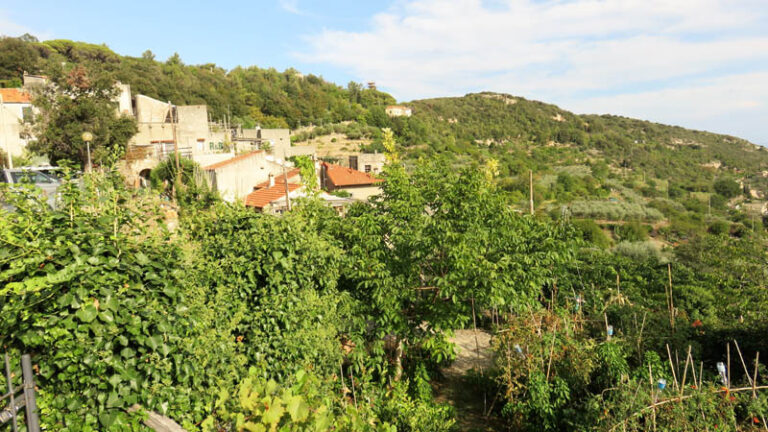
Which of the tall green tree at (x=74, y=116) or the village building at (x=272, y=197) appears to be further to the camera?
the tall green tree at (x=74, y=116)

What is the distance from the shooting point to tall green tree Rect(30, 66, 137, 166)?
1733cm

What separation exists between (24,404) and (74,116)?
66.6ft

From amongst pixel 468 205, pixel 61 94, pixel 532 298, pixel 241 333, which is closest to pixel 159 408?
pixel 241 333

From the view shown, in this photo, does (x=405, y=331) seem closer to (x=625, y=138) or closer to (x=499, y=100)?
(x=625, y=138)

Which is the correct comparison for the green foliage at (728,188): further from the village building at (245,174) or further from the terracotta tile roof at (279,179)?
the village building at (245,174)

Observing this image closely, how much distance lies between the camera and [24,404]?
213 cm

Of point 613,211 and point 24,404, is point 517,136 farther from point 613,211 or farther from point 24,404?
point 24,404

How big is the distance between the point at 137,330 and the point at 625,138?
93118mm

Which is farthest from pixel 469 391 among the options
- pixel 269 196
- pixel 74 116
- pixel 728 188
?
pixel 728 188

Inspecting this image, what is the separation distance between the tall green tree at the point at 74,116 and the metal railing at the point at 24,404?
17759mm

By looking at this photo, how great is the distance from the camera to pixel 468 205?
18.5 feet

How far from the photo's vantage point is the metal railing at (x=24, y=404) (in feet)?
6.65

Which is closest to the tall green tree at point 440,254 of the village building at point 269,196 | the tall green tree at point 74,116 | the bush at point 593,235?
the village building at point 269,196

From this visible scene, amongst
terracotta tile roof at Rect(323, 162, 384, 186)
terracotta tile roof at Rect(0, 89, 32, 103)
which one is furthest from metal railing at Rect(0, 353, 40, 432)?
terracotta tile roof at Rect(0, 89, 32, 103)
